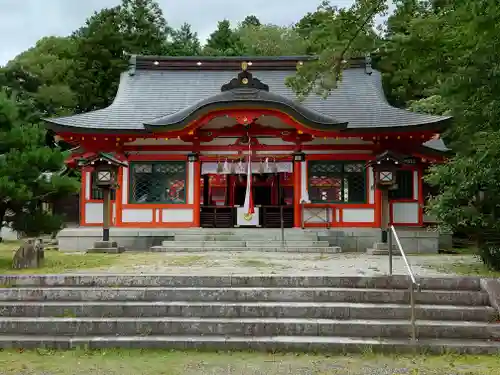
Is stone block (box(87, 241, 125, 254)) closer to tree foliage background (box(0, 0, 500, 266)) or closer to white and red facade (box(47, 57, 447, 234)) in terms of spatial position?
white and red facade (box(47, 57, 447, 234))

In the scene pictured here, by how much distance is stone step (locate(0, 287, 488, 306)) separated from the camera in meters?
6.55

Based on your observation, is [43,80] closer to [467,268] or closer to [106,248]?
[106,248]

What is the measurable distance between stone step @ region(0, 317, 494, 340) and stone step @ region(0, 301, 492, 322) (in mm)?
143

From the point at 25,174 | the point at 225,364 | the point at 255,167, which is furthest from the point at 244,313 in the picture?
the point at 255,167

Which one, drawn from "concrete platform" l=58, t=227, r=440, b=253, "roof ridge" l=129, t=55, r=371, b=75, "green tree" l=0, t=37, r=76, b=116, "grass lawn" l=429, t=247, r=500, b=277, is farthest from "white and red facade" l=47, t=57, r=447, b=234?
"green tree" l=0, t=37, r=76, b=116

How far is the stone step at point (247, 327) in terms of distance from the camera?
5.91m

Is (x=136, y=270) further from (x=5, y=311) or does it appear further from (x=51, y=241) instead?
(x=51, y=241)

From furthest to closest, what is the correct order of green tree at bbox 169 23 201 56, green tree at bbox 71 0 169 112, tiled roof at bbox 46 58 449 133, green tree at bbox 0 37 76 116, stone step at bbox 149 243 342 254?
green tree at bbox 169 23 201 56, green tree at bbox 71 0 169 112, green tree at bbox 0 37 76 116, tiled roof at bbox 46 58 449 133, stone step at bbox 149 243 342 254

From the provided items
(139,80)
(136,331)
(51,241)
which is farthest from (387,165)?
(51,241)

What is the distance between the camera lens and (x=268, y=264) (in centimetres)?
918

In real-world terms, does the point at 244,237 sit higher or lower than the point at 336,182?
lower

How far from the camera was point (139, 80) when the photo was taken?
709 inches

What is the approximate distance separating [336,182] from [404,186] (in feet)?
7.14

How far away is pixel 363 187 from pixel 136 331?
9855mm
